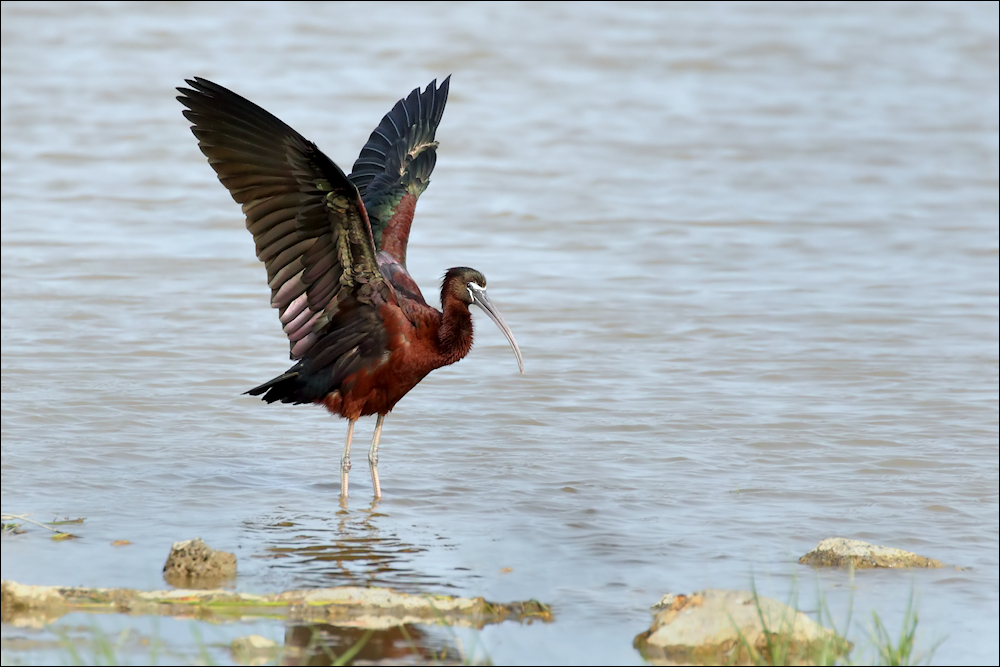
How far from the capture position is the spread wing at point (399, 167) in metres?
7.25

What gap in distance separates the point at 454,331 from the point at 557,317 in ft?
11.8

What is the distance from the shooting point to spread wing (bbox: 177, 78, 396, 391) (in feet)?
19.2

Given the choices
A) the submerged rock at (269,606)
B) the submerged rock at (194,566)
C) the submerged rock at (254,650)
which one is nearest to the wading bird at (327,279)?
the submerged rock at (194,566)

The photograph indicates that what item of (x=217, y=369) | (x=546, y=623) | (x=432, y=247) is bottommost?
(x=546, y=623)

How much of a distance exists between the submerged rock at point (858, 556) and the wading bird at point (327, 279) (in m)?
2.01

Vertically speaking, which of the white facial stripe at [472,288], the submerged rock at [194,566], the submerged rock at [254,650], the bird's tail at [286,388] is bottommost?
the submerged rock at [254,650]

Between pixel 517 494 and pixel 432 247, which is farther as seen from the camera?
pixel 432 247

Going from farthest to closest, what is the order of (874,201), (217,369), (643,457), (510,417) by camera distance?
(874,201)
(217,369)
(510,417)
(643,457)

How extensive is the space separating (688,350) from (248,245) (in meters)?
4.70

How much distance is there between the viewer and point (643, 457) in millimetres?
6820

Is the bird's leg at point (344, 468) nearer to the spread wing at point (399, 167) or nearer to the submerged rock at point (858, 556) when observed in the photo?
the spread wing at point (399, 167)

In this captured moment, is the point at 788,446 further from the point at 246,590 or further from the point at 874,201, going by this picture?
the point at 874,201

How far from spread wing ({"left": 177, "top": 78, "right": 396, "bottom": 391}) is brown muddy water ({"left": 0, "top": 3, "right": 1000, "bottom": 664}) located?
72 cm

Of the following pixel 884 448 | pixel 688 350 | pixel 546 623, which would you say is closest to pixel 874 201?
pixel 688 350
